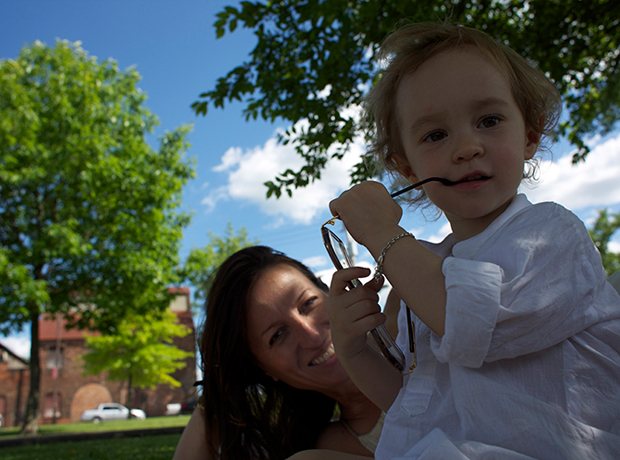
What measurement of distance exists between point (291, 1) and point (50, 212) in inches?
477

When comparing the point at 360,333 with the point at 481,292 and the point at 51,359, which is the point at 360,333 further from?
the point at 51,359

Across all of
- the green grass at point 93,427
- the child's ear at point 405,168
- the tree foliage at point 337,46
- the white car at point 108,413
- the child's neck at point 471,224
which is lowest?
the white car at point 108,413

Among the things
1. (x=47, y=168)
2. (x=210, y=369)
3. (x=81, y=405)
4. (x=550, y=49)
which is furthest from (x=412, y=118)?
(x=81, y=405)

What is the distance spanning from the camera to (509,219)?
3.59 feet

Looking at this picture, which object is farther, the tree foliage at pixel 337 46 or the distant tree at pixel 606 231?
the distant tree at pixel 606 231

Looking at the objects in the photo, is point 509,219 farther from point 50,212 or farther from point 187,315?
point 187,315

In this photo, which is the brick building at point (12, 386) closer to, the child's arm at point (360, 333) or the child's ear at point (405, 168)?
the child's arm at point (360, 333)

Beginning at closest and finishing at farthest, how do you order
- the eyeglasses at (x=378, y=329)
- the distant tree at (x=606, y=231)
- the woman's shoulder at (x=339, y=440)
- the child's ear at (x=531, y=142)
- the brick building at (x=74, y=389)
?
the eyeglasses at (x=378, y=329) → the child's ear at (x=531, y=142) → the woman's shoulder at (x=339, y=440) → the distant tree at (x=606, y=231) → the brick building at (x=74, y=389)

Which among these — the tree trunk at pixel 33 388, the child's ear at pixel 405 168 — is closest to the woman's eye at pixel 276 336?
the child's ear at pixel 405 168

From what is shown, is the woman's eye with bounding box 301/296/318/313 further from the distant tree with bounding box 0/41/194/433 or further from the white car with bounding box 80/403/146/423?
the white car with bounding box 80/403/146/423

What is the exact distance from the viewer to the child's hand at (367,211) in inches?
42.3

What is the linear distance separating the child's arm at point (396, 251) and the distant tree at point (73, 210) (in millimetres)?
12933

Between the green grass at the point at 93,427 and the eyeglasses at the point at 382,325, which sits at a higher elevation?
the eyeglasses at the point at 382,325

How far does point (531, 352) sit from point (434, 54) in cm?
78
